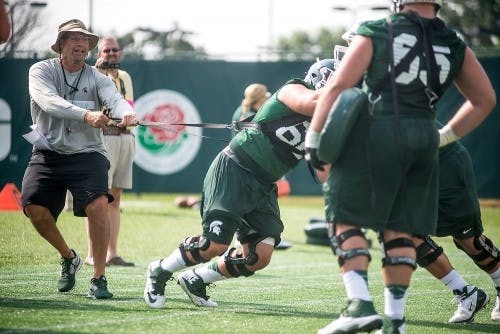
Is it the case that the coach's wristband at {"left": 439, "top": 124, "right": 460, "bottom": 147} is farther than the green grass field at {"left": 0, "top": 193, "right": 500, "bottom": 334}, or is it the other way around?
the green grass field at {"left": 0, "top": 193, "right": 500, "bottom": 334}

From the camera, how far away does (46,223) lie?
762 centimetres

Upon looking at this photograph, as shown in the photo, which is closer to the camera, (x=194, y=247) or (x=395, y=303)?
(x=395, y=303)

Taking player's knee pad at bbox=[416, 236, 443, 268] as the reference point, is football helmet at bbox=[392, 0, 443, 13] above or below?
above

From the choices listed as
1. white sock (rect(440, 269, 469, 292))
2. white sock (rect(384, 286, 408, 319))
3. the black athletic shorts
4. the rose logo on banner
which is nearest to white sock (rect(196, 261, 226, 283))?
the black athletic shorts

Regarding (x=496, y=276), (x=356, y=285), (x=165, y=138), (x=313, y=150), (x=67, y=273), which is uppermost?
(x=313, y=150)

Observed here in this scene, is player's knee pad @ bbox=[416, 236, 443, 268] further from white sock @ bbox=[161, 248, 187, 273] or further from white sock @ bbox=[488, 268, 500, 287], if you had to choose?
white sock @ bbox=[161, 248, 187, 273]

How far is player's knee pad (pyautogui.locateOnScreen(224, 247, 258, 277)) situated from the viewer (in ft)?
23.3

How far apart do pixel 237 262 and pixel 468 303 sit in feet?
5.63

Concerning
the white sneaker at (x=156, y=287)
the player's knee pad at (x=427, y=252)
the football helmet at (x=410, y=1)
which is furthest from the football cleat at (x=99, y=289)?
the football helmet at (x=410, y=1)

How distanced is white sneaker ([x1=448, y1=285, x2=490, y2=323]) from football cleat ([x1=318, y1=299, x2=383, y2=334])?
67.1 inches

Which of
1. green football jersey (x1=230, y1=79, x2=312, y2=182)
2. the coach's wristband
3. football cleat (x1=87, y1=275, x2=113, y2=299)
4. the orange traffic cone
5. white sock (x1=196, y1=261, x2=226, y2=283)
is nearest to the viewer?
the coach's wristband

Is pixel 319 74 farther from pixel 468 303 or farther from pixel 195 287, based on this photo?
pixel 468 303

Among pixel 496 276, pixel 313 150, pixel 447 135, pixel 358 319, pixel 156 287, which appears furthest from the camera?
pixel 496 276

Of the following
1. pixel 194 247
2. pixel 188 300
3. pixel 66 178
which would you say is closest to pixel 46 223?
pixel 66 178
